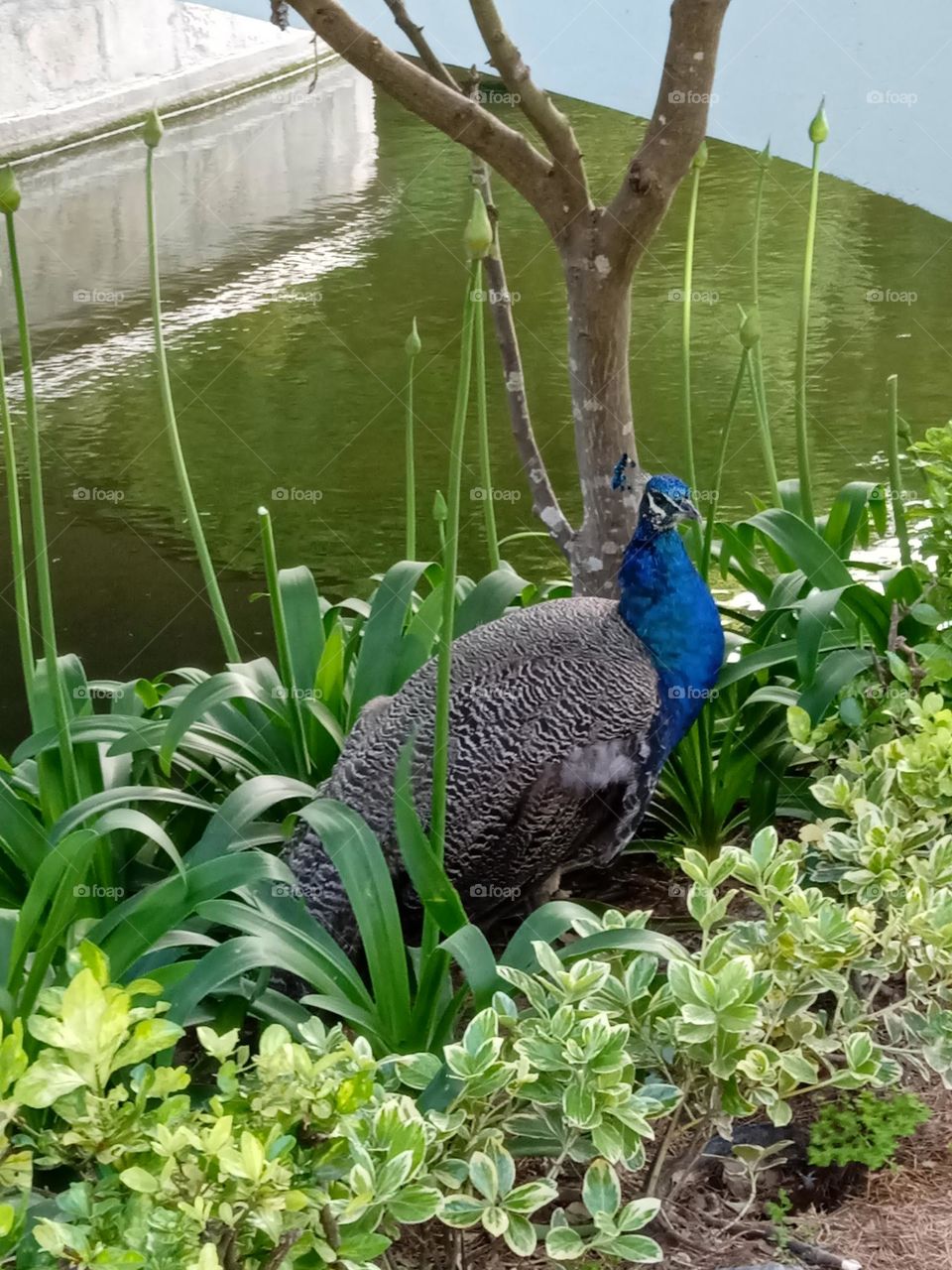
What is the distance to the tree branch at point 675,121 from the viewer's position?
2.19 metres

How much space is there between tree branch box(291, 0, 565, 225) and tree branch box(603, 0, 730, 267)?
0.47ft

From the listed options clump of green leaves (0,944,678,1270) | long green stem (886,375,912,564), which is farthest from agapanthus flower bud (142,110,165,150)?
long green stem (886,375,912,564)

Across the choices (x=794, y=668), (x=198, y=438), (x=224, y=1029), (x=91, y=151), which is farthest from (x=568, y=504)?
(x=91, y=151)

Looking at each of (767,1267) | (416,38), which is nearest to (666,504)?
(416,38)

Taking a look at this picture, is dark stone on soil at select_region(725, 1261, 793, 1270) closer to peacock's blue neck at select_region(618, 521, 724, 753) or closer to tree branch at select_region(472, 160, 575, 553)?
peacock's blue neck at select_region(618, 521, 724, 753)

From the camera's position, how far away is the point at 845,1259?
137cm

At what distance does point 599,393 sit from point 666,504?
422mm

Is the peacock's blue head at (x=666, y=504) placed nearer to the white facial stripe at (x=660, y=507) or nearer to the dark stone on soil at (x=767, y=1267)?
the white facial stripe at (x=660, y=507)

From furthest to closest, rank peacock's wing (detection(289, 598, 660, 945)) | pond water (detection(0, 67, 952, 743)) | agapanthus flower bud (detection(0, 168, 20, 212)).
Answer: pond water (detection(0, 67, 952, 743)) → peacock's wing (detection(289, 598, 660, 945)) → agapanthus flower bud (detection(0, 168, 20, 212))

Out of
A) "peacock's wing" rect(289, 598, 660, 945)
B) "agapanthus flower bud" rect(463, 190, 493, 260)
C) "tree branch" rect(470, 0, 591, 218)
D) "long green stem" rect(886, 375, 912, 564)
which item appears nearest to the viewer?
"agapanthus flower bud" rect(463, 190, 493, 260)

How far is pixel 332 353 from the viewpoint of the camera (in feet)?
16.7

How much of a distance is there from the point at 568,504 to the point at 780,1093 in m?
2.72

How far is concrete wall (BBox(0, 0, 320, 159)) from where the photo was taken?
843cm

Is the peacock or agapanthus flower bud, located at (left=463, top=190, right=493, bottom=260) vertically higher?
agapanthus flower bud, located at (left=463, top=190, right=493, bottom=260)
